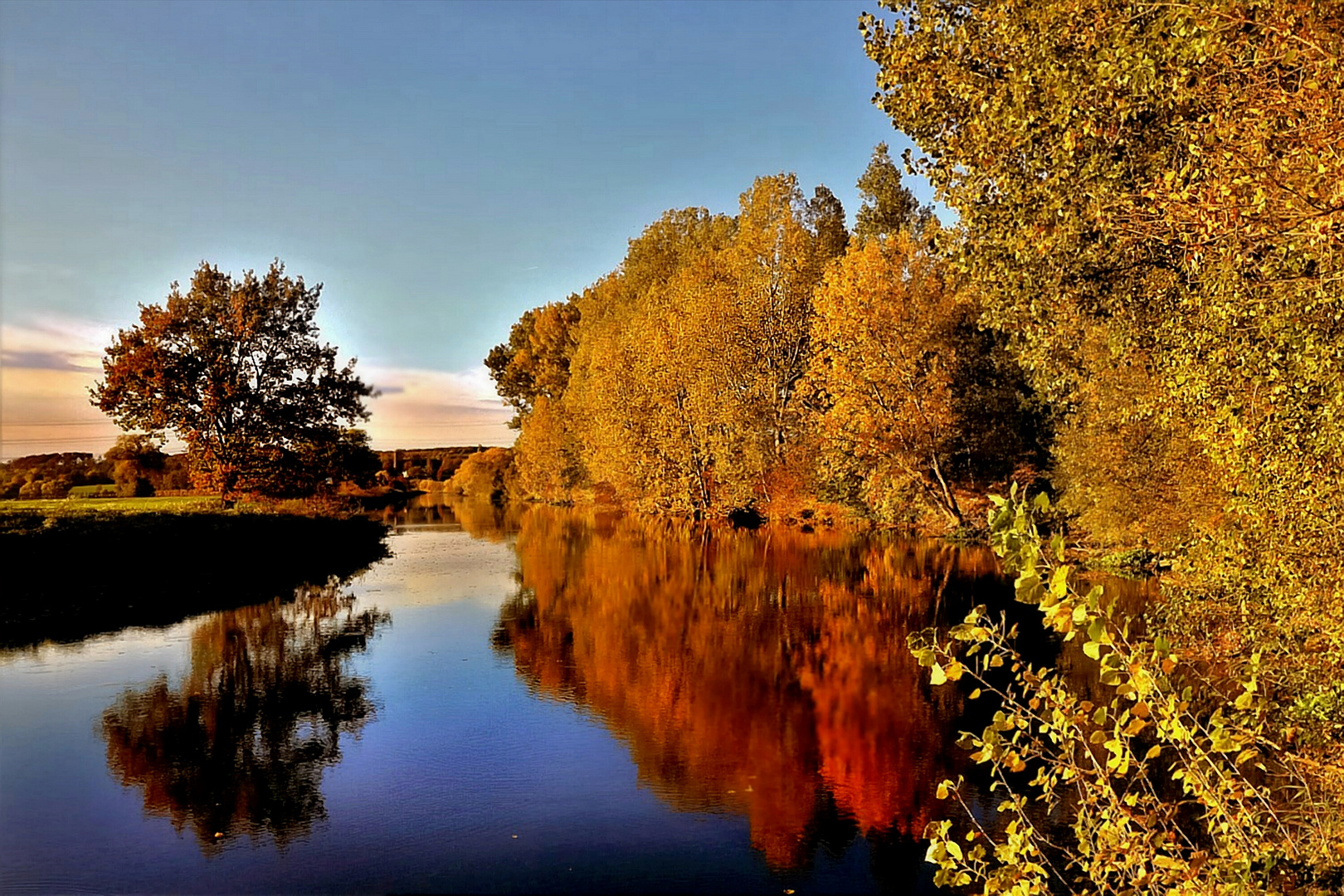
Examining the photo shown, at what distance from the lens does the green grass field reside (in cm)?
2375

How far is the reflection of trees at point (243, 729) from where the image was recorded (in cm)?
952

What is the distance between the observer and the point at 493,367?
81.8m

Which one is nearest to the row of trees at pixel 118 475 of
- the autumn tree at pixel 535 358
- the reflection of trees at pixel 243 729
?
the reflection of trees at pixel 243 729

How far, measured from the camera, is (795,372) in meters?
44.2

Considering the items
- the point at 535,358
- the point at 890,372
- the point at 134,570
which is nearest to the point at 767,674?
the point at 134,570

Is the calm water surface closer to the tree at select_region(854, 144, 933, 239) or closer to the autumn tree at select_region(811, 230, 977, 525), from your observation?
the autumn tree at select_region(811, 230, 977, 525)

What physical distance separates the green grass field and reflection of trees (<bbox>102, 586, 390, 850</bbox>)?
8.47m

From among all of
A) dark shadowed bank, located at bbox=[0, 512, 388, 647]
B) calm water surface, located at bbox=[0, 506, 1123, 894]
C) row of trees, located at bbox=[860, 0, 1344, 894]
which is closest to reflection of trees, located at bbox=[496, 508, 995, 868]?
calm water surface, located at bbox=[0, 506, 1123, 894]

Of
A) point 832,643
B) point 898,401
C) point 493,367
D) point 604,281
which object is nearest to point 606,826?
point 832,643

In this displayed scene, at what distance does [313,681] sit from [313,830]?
6.48 m

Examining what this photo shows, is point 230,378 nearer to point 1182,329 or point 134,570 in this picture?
point 134,570

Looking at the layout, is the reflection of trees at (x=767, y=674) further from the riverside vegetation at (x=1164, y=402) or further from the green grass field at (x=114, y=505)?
the green grass field at (x=114, y=505)

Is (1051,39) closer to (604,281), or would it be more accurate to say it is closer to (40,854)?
(40,854)

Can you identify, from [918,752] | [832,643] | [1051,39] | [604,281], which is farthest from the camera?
[604,281]
